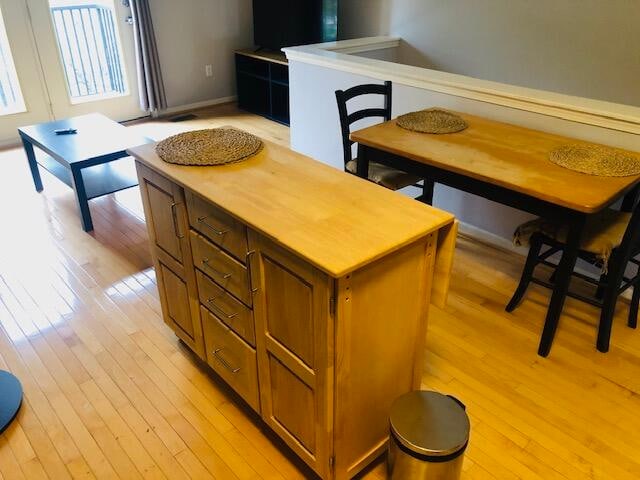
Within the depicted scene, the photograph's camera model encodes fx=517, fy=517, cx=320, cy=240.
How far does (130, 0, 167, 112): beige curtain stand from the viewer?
5.02 meters

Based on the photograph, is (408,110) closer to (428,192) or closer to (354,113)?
(354,113)

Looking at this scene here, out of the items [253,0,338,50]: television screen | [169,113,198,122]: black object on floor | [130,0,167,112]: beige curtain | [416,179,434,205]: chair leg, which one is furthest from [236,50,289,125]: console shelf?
[416,179,434,205]: chair leg

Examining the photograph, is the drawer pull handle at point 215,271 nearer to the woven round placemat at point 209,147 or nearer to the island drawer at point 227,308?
the island drawer at point 227,308

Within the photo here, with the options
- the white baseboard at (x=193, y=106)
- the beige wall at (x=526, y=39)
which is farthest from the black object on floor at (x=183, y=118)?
the beige wall at (x=526, y=39)

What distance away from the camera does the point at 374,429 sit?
5.56 ft

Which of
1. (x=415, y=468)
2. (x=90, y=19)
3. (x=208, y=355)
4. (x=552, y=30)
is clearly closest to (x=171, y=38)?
(x=90, y=19)

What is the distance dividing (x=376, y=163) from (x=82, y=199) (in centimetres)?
188

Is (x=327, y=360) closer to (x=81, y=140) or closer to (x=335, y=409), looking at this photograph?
(x=335, y=409)

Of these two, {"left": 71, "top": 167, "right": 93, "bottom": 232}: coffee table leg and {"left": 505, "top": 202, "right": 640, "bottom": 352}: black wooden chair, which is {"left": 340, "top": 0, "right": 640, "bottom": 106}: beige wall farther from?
{"left": 71, "top": 167, "right": 93, "bottom": 232}: coffee table leg

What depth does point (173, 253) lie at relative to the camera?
203cm

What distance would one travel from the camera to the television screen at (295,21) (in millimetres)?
5090

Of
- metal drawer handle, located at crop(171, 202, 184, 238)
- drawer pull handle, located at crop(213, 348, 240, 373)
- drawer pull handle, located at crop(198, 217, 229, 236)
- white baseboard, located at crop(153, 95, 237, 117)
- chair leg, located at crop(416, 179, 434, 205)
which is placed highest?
drawer pull handle, located at crop(198, 217, 229, 236)

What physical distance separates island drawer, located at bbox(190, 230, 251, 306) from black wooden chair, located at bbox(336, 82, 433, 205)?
119 cm

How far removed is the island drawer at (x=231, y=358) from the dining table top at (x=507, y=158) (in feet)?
3.74
